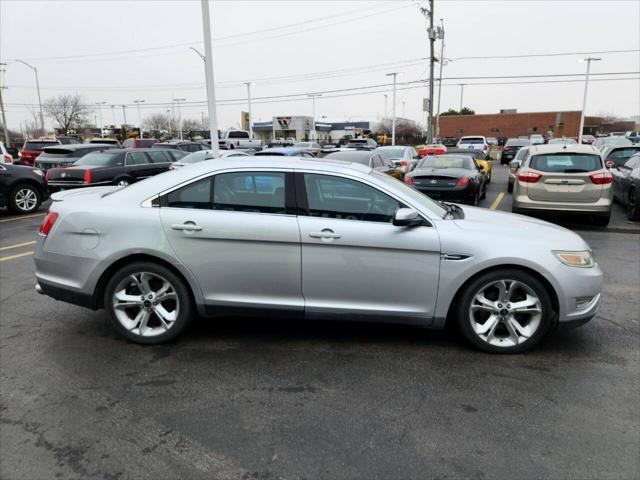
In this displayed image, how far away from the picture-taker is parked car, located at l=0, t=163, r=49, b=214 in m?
11.4

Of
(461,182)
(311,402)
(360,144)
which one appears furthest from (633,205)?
(360,144)

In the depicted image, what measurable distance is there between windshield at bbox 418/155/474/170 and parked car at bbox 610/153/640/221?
11.3ft

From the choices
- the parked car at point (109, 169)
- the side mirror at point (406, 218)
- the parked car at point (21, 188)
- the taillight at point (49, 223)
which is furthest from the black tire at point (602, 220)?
the parked car at point (21, 188)

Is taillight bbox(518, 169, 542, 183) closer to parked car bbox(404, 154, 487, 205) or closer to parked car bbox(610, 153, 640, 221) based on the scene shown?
parked car bbox(404, 154, 487, 205)

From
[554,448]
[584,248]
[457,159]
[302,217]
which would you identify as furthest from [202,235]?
[457,159]

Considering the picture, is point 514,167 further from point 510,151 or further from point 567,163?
point 510,151

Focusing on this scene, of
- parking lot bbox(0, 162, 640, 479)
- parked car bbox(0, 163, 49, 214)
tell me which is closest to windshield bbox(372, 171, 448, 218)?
parking lot bbox(0, 162, 640, 479)

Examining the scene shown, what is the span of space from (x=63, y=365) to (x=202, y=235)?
A: 149 cm

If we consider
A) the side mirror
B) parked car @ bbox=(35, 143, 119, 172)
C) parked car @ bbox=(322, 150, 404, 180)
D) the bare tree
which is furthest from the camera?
the bare tree

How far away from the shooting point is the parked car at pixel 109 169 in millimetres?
12906

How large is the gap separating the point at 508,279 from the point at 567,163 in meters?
6.97

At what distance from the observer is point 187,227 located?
12.9ft

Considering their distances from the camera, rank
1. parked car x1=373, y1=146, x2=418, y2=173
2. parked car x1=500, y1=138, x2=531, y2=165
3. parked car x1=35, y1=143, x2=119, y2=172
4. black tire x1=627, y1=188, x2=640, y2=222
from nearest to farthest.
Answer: black tire x1=627, y1=188, x2=640, y2=222 < parked car x1=373, y1=146, x2=418, y2=173 < parked car x1=35, y1=143, x2=119, y2=172 < parked car x1=500, y1=138, x2=531, y2=165

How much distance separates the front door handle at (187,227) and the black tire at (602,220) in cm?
867
